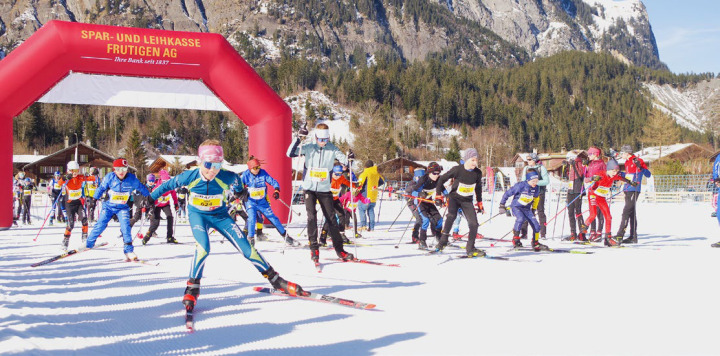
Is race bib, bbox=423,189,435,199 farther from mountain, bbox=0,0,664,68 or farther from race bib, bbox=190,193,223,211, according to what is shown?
mountain, bbox=0,0,664,68

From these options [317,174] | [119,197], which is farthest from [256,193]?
[317,174]

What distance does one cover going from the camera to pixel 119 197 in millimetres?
8180

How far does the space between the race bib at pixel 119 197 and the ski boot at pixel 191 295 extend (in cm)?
389

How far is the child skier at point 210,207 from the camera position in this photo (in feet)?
16.6

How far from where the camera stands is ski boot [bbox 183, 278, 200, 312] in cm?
465

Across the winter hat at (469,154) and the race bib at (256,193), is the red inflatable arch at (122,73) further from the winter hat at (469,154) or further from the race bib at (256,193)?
the winter hat at (469,154)

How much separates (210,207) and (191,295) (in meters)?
0.85

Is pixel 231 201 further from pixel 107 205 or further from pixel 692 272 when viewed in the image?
pixel 692 272

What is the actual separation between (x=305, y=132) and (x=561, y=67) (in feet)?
555

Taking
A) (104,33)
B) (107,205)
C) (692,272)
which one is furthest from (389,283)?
(104,33)

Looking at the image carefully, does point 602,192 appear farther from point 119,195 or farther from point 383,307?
point 119,195

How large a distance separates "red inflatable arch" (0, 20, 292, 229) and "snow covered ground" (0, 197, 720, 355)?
24.6ft

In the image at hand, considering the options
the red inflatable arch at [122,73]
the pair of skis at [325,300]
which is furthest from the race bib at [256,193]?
the red inflatable arch at [122,73]

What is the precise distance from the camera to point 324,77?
432 feet
